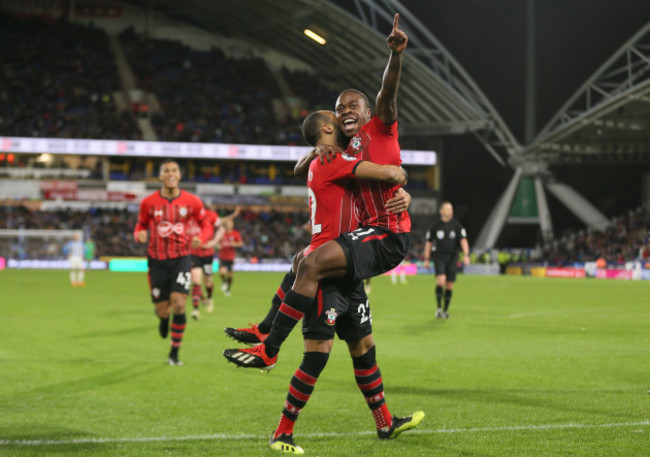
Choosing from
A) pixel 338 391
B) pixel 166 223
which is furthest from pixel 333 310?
pixel 166 223

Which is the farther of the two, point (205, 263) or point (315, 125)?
point (205, 263)

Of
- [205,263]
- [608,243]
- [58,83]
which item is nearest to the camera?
[205,263]

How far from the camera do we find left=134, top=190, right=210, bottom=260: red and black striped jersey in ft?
32.9

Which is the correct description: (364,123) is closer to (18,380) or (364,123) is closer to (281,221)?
(18,380)

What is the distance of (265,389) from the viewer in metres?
8.03

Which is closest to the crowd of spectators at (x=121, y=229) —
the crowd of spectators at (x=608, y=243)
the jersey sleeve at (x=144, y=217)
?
the crowd of spectators at (x=608, y=243)

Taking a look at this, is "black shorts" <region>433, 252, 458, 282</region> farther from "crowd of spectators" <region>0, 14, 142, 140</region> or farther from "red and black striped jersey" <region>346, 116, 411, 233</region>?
"crowd of spectators" <region>0, 14, 142, 140</region>

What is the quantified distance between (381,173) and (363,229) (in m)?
0.46

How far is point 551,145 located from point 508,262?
8069mm

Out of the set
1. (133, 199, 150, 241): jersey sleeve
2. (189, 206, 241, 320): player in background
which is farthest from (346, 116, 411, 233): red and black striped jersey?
(189, 206, 241, 320): player in background

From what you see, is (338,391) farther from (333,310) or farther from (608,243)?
(608,243)

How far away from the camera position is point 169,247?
10.0m

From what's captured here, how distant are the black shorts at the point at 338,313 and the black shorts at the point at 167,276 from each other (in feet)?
15.4

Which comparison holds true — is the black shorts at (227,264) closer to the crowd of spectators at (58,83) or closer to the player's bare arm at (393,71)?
the player's bare arm at (393,71)
